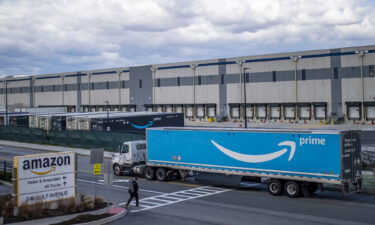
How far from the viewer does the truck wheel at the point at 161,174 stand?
28.2 m

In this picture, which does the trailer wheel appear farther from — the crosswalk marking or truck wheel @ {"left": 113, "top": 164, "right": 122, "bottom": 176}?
the crosswalk marking

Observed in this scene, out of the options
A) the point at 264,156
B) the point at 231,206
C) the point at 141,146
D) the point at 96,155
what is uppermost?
the point at 96,155

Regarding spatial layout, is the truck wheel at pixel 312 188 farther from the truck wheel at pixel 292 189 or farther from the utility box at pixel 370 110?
the utility box at pixel 370 110

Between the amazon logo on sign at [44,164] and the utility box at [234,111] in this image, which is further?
the utility box at [234,111]

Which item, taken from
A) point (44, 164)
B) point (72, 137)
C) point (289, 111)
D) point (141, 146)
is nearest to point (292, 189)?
point (44, 164)

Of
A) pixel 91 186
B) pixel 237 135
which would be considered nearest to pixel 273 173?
pixel 237 135

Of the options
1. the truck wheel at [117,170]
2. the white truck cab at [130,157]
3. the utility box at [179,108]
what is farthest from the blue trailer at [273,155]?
the utility box at [179,108]

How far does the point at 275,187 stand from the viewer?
75.4ft

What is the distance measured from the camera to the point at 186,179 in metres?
29.5

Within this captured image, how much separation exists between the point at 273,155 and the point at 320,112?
52166mm

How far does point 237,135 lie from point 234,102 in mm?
57585

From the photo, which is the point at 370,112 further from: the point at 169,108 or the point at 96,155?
the point at 96,155

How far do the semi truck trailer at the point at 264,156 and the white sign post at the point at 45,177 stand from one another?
8.83m

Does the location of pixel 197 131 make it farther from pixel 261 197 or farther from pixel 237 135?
Result: pixel 261 197
